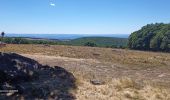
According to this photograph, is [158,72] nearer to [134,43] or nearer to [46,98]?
[46,98]

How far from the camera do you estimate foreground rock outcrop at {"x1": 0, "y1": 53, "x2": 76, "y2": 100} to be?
18.2m

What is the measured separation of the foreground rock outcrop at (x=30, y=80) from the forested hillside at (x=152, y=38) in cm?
4068

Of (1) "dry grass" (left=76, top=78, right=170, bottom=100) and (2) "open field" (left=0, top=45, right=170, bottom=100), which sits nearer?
(1) "dry grass" (left=76, top=78, right=170, bottom=100)

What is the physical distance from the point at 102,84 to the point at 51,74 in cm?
313

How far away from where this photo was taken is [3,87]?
18.3 m

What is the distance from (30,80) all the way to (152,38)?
49464 millimetres

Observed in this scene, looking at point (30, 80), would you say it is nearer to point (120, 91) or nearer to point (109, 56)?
point (120, 91)

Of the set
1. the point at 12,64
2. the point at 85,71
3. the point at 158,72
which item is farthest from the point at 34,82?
the point at 158,72

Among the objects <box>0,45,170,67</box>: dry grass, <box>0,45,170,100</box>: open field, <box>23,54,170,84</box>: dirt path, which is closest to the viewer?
<box>0,45,170,100</box>: open field

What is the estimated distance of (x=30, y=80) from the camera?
20.2 metres

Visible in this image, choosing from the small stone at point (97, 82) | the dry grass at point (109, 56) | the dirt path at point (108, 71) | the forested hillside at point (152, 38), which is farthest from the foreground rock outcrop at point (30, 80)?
the forested hillside at point (152, 38)

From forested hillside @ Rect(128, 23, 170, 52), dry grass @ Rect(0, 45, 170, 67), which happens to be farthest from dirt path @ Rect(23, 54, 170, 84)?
forested hillside @ Rect(128, 23, 170, 52)

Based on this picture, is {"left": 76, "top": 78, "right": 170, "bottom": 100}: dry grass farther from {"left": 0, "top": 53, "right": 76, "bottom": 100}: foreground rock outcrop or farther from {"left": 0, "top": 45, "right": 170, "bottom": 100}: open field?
{"left": 0, "top": 53, "right": 76, "bottom": 100}: foreground rock outcrop

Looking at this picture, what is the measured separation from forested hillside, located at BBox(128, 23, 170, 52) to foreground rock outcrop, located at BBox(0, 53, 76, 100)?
4068cm
